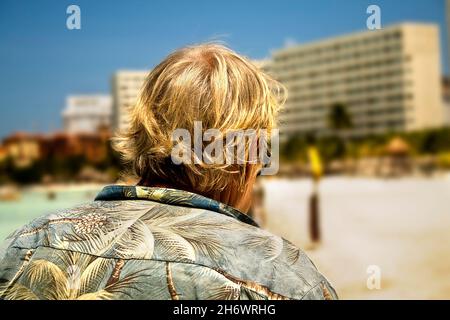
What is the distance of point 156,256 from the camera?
1046 millimetres

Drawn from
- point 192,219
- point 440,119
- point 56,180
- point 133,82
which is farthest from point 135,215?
point 440,119

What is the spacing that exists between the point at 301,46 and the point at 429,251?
79362 mm

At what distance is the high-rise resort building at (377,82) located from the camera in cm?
8588

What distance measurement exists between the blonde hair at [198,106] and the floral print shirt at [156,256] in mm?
69

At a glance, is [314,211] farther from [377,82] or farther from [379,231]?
[377,82]

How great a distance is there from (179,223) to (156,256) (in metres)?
0.07

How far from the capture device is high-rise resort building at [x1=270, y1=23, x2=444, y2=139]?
85.9 metres

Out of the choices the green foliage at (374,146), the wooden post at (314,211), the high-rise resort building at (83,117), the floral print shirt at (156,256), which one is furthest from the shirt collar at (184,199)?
the green foliage at (374,146)

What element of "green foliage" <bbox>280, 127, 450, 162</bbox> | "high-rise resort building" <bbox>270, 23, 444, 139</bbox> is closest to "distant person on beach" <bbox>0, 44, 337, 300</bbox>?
"green foliage" <bbox>280, 127, 450, 162</bbox>

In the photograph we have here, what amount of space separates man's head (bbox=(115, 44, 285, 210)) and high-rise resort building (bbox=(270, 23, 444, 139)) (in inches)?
3311

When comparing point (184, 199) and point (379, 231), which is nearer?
point (184, 199)

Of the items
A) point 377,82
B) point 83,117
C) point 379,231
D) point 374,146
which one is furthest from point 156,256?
point 377,82

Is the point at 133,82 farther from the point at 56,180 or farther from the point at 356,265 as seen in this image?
the point at 56,180
